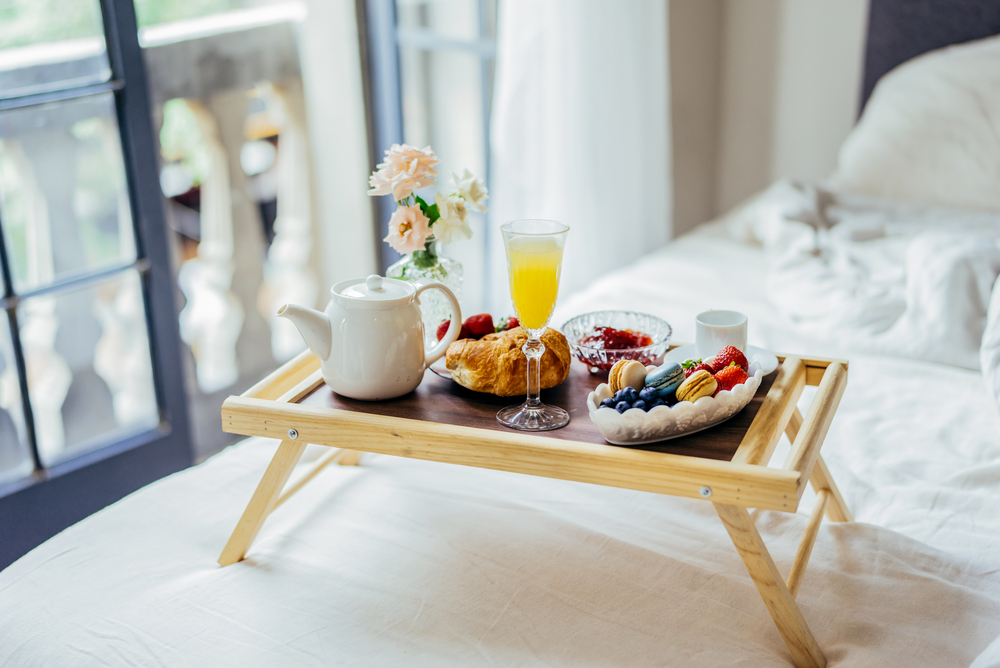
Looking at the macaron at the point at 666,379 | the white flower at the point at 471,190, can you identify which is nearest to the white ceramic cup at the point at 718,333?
the macaron at the point at 666,379

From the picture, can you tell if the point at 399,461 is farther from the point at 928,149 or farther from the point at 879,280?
the point at 928,149

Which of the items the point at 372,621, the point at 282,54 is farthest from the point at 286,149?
the point at 372,621

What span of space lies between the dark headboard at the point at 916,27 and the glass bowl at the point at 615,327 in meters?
1.65

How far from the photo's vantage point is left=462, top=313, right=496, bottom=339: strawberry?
48.4 inches

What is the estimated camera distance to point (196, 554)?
1.19 metres

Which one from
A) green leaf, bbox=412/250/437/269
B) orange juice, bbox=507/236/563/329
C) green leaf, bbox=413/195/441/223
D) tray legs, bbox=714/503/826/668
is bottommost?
tray legs, bbox=714/503/826/668

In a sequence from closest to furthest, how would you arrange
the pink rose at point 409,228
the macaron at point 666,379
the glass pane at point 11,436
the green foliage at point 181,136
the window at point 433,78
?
the macaron at point 666,379
the pink rose at point 409,228
the glass pane at point 11,436
the window at point 433,78
the green foliage at point 181,136

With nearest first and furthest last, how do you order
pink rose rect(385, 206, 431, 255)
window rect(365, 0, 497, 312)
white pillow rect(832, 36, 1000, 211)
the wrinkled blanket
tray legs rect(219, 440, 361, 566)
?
tray legs rect(219, 440, 361, 566) → pink rose rect(385, 206, 431, 255) → the wrinkled blanket → white pillow rect(832, 36, 1000, 211) → window rect(365, 0, 497, 312)

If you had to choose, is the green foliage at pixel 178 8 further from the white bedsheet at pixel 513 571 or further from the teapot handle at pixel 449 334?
the teapot handle at pixel 449 334

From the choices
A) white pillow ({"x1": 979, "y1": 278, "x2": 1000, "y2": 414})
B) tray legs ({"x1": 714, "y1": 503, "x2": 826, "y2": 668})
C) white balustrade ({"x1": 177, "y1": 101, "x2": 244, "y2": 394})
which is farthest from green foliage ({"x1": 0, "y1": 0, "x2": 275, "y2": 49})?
white pillow ({"x1": 979, "y1": 278, "x2": 1000, "y2": 414})

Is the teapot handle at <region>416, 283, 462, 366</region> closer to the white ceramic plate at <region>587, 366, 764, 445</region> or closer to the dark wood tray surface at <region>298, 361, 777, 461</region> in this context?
the dark wood tray surface at <region>298, 361, 777, 461</region>

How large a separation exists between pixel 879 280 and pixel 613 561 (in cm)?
96

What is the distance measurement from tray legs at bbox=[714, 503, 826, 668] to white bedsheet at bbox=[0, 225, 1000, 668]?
3cm

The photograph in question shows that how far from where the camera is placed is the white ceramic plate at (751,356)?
45.8 inches
